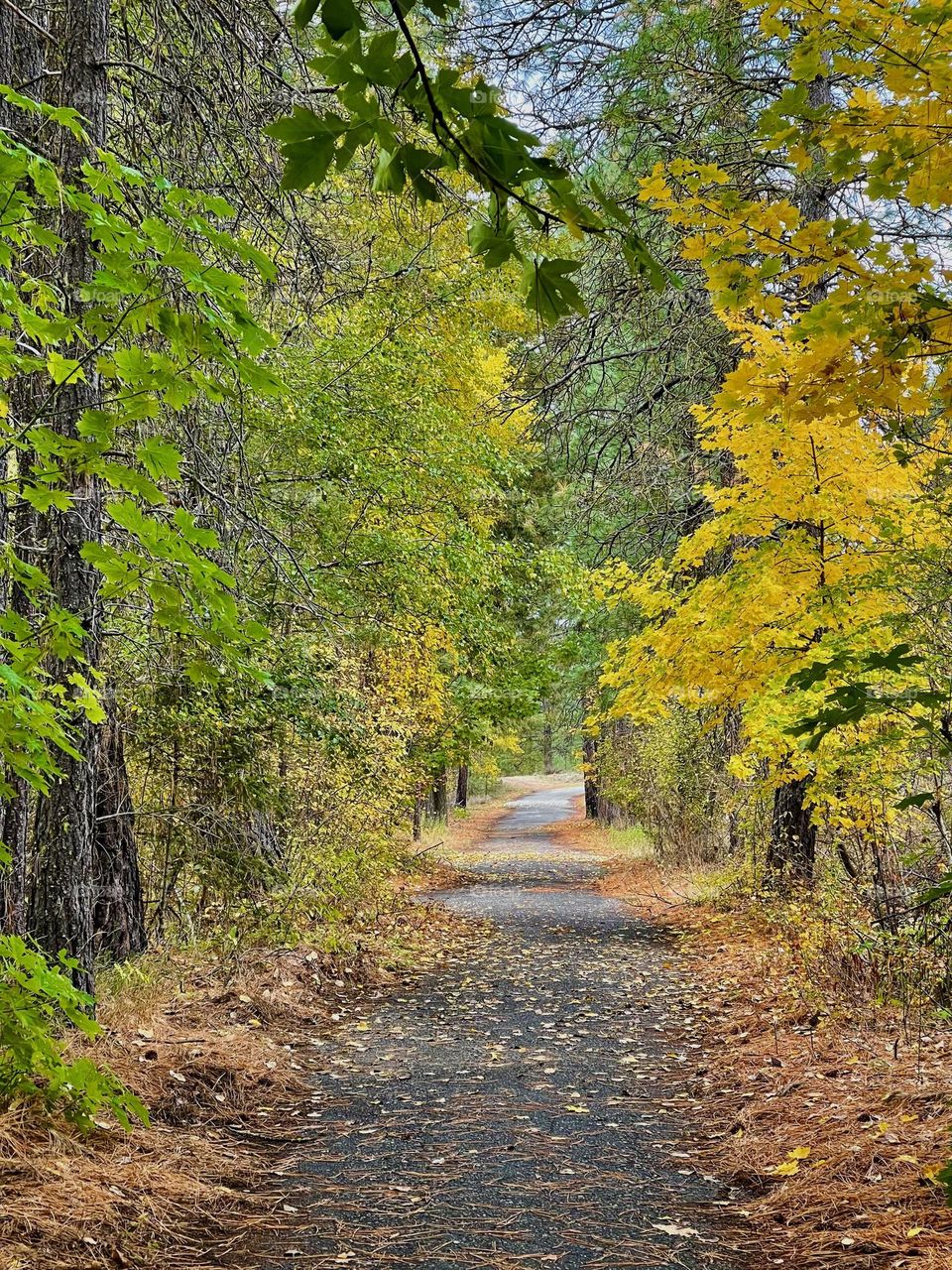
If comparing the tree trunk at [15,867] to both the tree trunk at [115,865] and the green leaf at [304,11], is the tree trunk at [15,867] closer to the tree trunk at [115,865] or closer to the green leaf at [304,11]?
the tree trunk at [115,865]

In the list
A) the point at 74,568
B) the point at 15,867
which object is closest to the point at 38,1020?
the point at 15,867

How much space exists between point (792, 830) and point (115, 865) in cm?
582

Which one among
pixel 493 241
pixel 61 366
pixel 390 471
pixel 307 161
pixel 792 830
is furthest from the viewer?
pixel 792 830

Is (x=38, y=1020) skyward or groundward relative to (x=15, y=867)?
groundward

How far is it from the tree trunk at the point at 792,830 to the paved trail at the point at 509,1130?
56.1 inches

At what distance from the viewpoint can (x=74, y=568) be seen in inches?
161

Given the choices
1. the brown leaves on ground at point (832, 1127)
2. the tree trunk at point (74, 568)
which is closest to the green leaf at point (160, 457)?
the tree trunk at point (74, 568)

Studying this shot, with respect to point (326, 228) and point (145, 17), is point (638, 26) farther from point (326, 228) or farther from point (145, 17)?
point (145, 17)

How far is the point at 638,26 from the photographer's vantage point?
6.81 metres

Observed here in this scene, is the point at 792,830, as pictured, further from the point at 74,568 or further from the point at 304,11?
the point at 304,11

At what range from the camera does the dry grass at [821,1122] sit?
3.01m

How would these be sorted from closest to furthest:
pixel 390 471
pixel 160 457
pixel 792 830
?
pixel 160 457 < pixel 390 471 < pixel 792 830

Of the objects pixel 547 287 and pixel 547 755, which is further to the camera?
pixel 547 755

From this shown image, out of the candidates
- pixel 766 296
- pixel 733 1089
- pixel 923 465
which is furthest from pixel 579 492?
pixel 766 296
